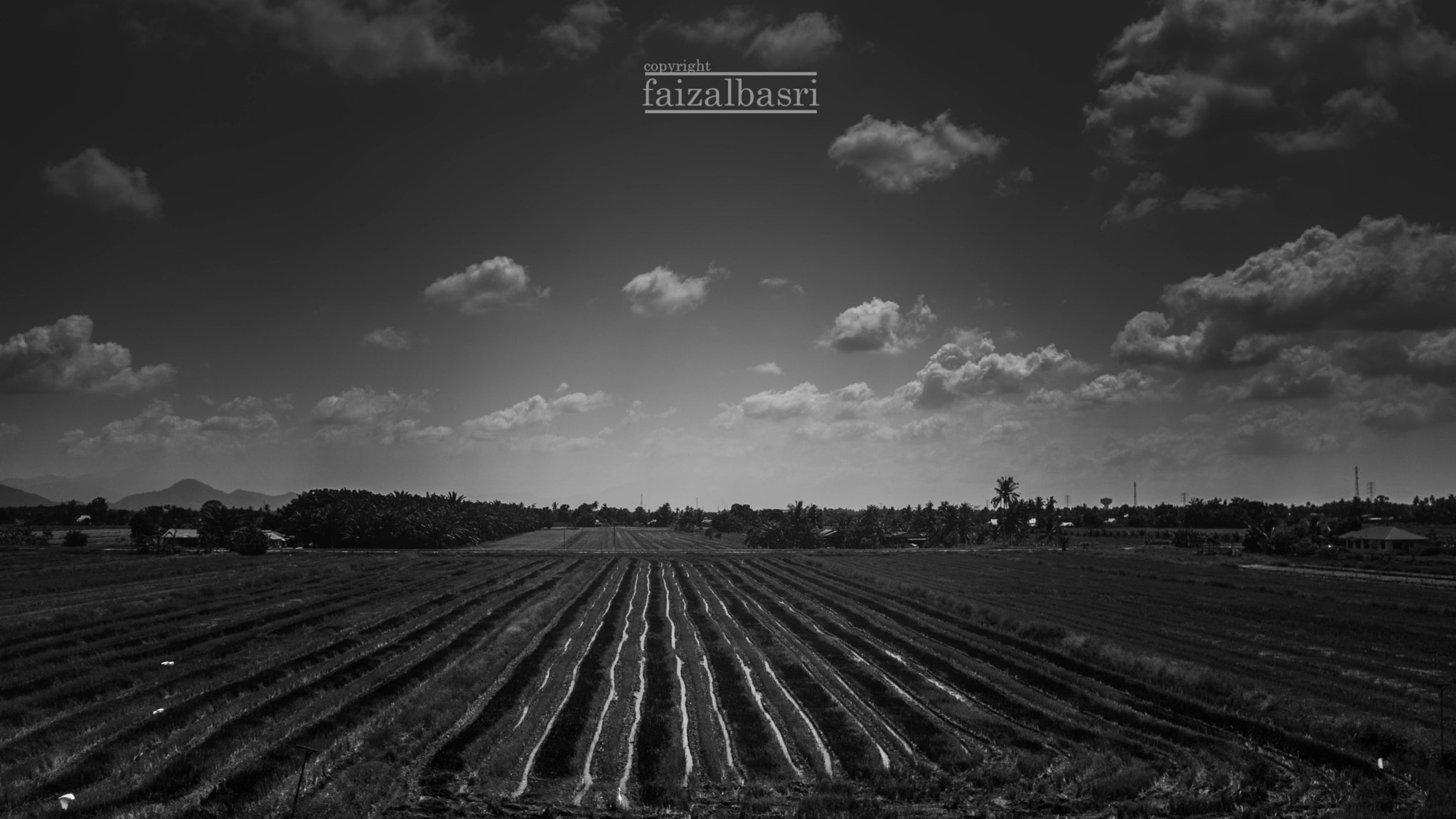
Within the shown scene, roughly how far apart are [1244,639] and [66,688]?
52425 mm

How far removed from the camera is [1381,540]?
126 metres

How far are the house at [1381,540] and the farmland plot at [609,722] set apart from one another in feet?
329

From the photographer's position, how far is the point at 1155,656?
35000mm

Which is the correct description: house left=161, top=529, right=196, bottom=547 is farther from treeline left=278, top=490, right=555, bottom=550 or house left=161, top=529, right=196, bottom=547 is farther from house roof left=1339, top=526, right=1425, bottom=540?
house roof left=1339, top=526, right=1425, bottom=540

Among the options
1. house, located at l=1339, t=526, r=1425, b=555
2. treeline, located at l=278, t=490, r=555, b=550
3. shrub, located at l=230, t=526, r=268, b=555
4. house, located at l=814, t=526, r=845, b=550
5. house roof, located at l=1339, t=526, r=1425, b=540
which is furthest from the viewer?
house, located at l=814, t=526, r=845, b=550

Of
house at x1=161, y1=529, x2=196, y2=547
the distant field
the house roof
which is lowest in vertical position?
the distant field

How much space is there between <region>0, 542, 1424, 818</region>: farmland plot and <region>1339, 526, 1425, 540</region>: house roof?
334 feet

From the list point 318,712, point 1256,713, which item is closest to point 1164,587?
point 1256,713

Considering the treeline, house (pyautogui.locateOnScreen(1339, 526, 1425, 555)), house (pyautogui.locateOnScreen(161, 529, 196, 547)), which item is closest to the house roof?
house (pyautogui.locateOnScreen(1339, 526, 1425, 555))

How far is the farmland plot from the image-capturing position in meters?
19.6

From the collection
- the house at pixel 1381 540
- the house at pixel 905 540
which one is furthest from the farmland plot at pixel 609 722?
the house at pixel 905 540

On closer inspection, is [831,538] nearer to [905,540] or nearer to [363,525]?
[905,540]

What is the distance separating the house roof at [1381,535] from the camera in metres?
122

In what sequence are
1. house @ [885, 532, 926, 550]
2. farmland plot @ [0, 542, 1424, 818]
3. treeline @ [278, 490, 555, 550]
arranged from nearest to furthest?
farmland plot @ [0, 542, 1424, 818] → treeline @ [278, 490, 555, 550] → house @ [885, 532, 926, 550]
